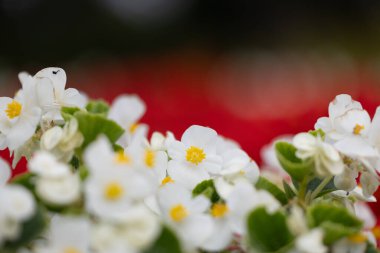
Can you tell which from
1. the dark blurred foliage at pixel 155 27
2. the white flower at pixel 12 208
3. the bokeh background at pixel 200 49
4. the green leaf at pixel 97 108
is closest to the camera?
the white flower at pixel 12 208

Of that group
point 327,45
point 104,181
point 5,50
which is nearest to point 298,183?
point 104,181

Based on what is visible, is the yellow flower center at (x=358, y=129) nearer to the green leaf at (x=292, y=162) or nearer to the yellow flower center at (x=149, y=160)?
the green leaf at (x=292, y=162)

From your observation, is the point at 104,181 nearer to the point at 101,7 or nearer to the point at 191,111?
the point at 191,111

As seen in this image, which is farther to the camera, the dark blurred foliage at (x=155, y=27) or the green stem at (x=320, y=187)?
the dark blurred foliage at (x=155, y=27)

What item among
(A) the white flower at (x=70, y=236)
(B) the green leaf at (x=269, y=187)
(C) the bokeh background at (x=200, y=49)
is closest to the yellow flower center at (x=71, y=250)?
(A) the white flower at (x=70, y=236)

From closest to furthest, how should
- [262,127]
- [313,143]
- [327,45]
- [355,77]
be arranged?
[313,143] → [262,127] → [355,77] → [327,45]

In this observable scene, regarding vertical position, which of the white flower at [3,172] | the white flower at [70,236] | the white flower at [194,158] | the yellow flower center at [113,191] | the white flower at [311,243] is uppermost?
the white flower at [194,158]

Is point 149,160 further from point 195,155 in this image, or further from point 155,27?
point 155,27
